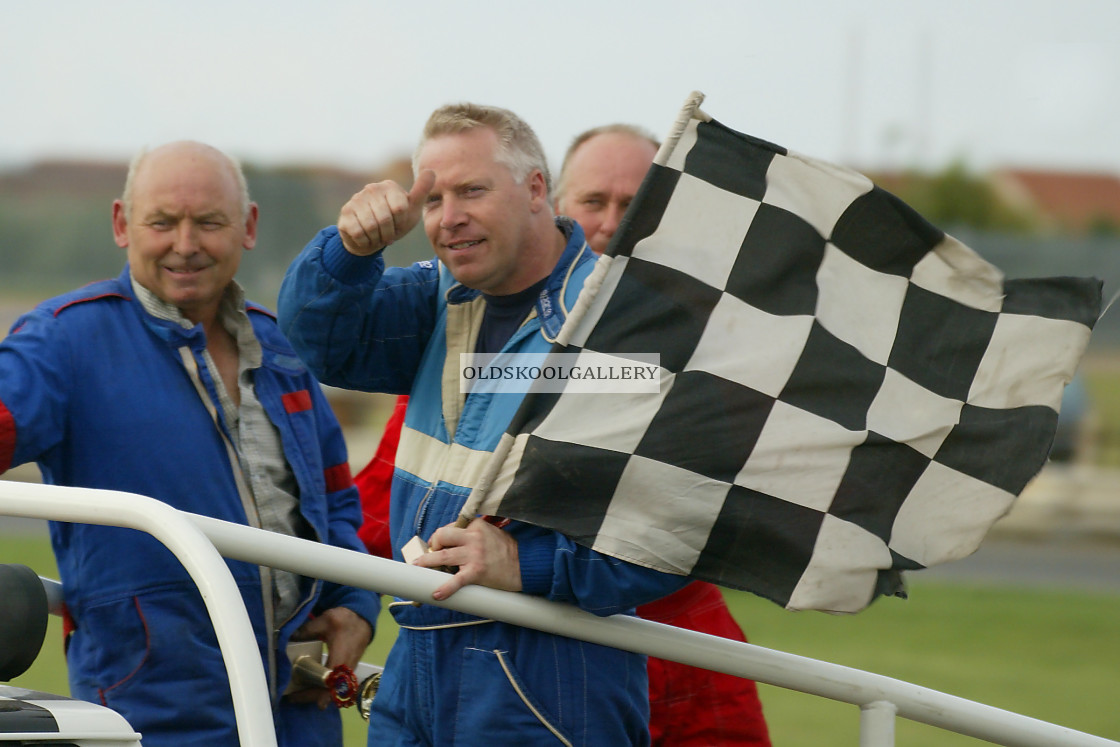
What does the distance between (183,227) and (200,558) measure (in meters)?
1.07

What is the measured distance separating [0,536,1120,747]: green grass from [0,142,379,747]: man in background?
300cm

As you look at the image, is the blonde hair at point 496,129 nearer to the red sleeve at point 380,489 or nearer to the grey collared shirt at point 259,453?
the grey collared shirt at point 259,453

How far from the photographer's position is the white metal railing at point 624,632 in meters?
1.62

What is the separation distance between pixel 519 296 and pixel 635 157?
1.00 m

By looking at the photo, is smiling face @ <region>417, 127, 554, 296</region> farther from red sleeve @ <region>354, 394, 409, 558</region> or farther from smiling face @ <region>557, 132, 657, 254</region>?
smiling face @ <region>557, 132, 657, 254</region>

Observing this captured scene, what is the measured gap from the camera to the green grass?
5.70 meters

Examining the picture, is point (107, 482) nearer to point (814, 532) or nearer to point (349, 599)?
point (349, 599)

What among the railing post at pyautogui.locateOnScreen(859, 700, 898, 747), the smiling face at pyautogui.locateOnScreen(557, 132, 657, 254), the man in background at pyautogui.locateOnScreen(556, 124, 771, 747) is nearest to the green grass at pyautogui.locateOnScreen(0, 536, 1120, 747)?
the man in background at pyautogui.locateOnScreen(556, 124, 771, 747)

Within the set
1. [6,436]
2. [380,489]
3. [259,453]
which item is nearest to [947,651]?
[380,489]

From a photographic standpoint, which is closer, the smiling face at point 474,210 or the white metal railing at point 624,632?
the white metal railing at point 624,632

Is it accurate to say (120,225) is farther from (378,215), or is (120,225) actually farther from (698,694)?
(698,694)

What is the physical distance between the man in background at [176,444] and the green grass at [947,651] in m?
3.00

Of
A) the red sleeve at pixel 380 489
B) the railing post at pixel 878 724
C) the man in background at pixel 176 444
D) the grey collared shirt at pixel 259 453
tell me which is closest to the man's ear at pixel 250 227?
the man in background at pixel 176 444

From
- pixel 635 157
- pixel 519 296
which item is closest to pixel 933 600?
pixel 635 157
